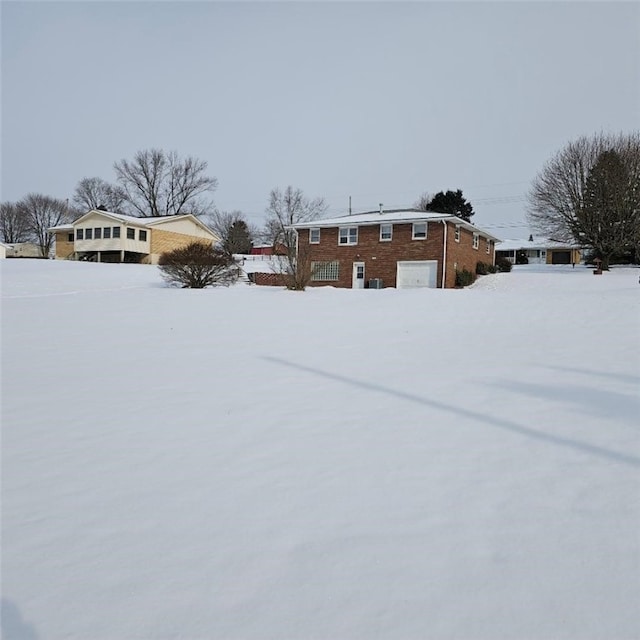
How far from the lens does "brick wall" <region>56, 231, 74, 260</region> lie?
48406 mm

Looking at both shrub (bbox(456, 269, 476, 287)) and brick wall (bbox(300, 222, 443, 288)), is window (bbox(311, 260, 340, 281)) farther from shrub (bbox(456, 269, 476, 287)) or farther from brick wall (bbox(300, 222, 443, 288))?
shrub (bbox(456, 269, 476, 287))

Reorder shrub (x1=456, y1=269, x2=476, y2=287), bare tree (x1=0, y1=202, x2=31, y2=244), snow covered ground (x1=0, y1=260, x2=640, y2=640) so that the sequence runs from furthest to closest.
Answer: bare tree (x1=0, y1=202, x2=31, y2=244) → shrub (x1=456, y1=269, x2=476, y2=287) → snow covered ground (x1=0, y1=260, x2=640, y2=640)

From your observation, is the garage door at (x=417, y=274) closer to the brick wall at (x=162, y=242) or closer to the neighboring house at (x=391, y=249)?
the neighboring house at (x=391, y=249)

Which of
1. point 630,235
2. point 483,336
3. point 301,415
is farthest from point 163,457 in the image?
point 630,235

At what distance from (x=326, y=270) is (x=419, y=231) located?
7.15 meters

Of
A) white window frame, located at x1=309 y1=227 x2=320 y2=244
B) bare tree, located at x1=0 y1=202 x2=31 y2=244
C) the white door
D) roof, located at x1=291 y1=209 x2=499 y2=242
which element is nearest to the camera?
roof, located at x1=291 y1=209 x2=499 y2=242

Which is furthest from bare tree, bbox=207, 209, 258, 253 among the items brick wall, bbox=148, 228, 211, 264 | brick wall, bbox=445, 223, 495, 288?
brick wall, bbox=445, 223, 495, 288

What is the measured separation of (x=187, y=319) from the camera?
47.6 ft

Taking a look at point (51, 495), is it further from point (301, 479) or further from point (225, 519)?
point (301, 479)

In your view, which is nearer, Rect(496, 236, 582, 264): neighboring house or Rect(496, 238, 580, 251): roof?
Rect(496, 236, 582, 264): neighboring house

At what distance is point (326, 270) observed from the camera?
32594mm

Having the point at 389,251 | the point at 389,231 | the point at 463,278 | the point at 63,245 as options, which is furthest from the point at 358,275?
the point at 63,245

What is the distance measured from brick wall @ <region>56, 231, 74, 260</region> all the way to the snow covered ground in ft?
147

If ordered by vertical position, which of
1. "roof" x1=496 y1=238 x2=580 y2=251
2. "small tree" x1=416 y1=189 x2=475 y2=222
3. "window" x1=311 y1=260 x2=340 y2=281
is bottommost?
"window" x1=311 y1=260 x2=340 y2=281
